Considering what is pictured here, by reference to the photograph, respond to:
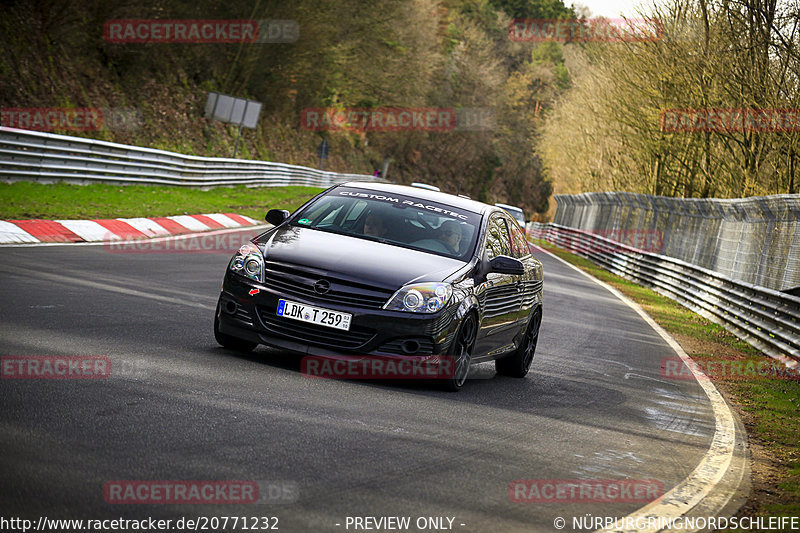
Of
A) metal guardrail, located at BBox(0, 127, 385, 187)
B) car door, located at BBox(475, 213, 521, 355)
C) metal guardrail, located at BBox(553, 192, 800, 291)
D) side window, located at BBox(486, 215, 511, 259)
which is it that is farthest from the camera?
metal guardrail, located at BBox(0, 127, 385, 187)

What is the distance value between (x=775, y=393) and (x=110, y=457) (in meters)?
8.94

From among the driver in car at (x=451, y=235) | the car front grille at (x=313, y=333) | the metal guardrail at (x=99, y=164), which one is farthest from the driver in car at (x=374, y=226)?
the metal guardrail at (x=99, y=164)

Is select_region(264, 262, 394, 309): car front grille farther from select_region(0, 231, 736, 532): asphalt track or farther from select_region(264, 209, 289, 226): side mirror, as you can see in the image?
select_region(264, 209, 289, 226): side mirror

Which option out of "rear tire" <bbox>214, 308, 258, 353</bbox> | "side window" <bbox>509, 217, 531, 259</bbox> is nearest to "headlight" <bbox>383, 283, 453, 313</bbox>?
"rear tire" <bbox>214, 308, 258, 353</bbox>

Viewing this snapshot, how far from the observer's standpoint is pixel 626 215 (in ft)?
122

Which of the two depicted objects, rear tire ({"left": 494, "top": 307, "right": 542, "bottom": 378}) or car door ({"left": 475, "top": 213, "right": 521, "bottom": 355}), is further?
rear tire ({"left": 494, "top": 307, "right": 542, "bottom": 378})

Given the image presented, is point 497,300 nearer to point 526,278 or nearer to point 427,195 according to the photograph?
point 526,278

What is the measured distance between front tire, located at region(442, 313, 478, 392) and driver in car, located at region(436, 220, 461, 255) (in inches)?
28.2

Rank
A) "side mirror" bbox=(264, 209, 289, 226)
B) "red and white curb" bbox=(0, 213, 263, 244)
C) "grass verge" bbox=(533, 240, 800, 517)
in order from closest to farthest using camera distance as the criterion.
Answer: "grass verge" bbox=(533, 240, 800, 517)
"side mirror" bbox=(264, 209, 289, 226)
"red and white curb" bbox=(0, 213, 263, 244)

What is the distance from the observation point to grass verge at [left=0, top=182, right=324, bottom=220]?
1787 cm

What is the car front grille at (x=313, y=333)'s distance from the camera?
7.84 metres

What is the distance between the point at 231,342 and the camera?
8.55 metres

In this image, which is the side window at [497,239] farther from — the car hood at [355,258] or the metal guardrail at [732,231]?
the metal guardrail at [732,231]

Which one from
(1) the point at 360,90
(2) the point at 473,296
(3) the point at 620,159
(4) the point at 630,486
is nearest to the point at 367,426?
(4) the point at 630,486
